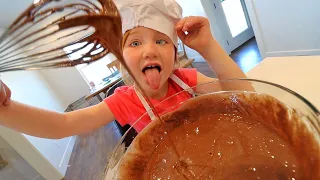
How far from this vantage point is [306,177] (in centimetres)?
25

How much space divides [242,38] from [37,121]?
3.15 m

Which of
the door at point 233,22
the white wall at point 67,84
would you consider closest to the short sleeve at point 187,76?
the door at point 233,22

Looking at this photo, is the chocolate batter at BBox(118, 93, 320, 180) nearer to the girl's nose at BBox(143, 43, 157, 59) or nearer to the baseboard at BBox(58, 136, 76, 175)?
the girl's nose at BBox(143, 43, 157, 59)

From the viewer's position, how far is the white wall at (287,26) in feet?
5.94

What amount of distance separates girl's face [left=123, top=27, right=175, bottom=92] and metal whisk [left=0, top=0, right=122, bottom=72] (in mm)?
185

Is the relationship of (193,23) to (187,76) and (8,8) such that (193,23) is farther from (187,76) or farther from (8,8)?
(8,8)

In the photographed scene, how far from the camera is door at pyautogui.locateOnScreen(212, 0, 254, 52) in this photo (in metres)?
3.05

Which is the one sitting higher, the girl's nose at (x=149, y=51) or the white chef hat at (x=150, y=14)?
the white chef hat at (x=150, y=14)

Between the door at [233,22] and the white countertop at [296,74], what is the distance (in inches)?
97.7

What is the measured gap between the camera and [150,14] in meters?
0.55

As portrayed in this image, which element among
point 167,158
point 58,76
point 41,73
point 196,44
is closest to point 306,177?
point 167,158

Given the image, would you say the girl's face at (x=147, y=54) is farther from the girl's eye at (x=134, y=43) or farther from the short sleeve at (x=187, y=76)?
the short sleeve at (x=187, y=76)

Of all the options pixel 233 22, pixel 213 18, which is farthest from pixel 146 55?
pixel 233 22

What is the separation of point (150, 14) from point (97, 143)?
7.49 ft
